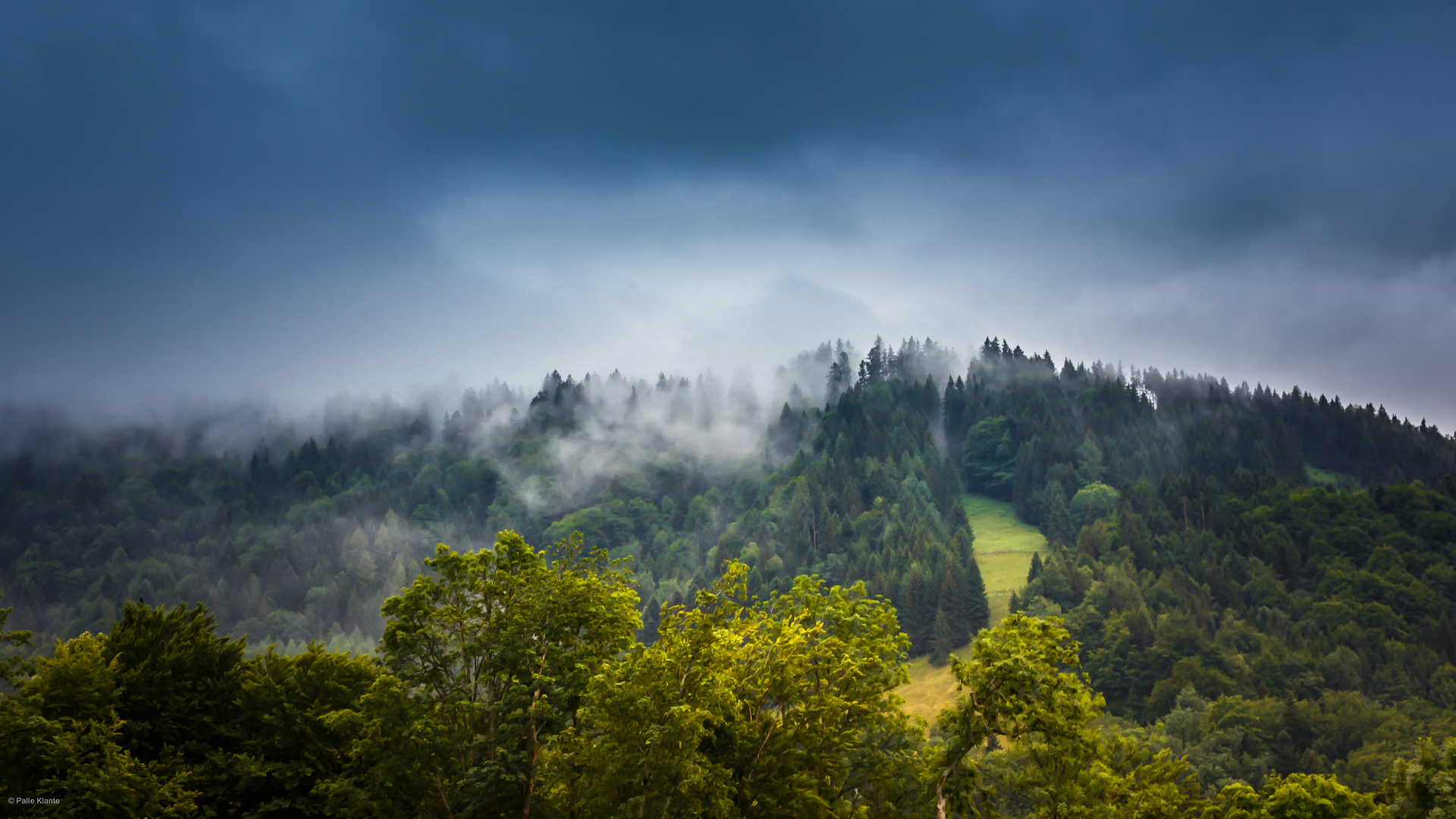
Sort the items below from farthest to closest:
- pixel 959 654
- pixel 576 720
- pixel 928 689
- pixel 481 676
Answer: pixel 959 654
pixel 928 689
pixel 481 676
pixel 576 720

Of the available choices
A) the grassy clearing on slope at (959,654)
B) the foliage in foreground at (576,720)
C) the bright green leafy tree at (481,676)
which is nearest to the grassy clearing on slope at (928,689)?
the grassy clearing on slope at (959,654)

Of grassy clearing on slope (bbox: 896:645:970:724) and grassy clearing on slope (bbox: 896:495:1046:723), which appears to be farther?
grassy clearing on slope (bbox: 896:495:1046:723)

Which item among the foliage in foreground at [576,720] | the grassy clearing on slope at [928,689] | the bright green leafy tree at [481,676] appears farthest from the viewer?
the grassy clearing on slope at [928,689]

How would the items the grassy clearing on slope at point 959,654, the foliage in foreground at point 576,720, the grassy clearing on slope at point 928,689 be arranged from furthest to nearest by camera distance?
1. the grassy clearing on slope at point 959,654
2. the grassy clearing on slope at point 928,689
3. the foliage in foreground at point 576,720

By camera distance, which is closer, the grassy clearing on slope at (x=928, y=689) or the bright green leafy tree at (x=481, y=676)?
the bright green leafy tree at (x=481, y=676)

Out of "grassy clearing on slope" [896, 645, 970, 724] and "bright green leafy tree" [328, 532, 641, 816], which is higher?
"bright green leafy tree" [328, 532, 641, 816]

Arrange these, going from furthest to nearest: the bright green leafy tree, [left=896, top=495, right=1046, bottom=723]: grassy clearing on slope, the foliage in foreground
A: [left=896, top=495, right=1046, bottom=723]: grassy clearing on slope < the bright green leafy tree < the foliage in foreground

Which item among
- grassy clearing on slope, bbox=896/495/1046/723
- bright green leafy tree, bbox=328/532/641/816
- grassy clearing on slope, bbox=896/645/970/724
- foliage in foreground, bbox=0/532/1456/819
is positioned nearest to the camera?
foliage in foreground, bbox=0/532/1456/819

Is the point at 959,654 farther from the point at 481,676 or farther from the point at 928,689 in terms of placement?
the point at 481,676

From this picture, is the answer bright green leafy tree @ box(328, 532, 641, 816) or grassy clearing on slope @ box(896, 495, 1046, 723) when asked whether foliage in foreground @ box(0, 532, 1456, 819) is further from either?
grassy clearing on slope @ box(896, 495, 1046, 723)

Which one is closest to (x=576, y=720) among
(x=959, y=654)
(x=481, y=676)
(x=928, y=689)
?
(x=481, y=676)

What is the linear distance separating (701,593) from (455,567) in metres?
9.59

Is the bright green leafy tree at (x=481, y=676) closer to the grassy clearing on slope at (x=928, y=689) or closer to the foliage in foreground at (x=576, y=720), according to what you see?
the foliage in foreground at (x=576, y=720)

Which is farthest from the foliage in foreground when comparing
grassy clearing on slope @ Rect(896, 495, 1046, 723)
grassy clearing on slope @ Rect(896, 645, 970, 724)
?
grassy clearing on slope @ Rect(896, 645, 970, 724)
